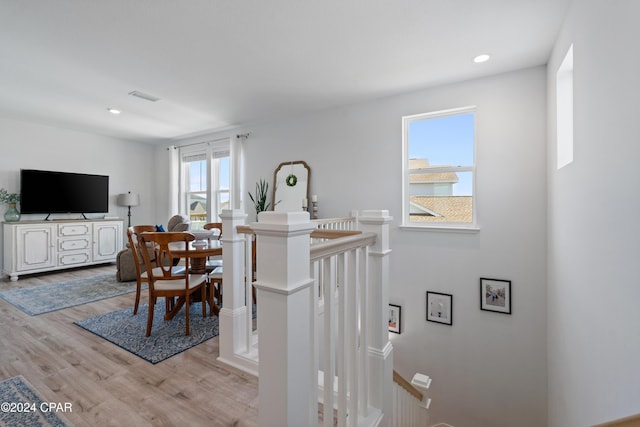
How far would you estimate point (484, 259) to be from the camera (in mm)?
3115

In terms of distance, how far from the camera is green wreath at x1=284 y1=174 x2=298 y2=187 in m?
4.42

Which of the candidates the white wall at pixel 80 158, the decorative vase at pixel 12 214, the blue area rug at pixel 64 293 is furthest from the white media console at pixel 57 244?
the blue area rug at pixel 64 293

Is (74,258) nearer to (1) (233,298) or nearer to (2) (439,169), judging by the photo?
(1) (233,298)

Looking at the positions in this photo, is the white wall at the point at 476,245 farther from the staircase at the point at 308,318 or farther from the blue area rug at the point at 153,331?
the blue area rug at the point at 153,331

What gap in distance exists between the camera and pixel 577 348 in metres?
1.82

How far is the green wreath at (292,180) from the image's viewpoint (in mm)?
4418

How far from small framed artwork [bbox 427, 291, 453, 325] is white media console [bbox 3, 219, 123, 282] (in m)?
5.69

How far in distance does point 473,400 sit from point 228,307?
2839mm

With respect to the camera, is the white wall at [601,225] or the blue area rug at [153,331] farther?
the blue area rug at [153,331]

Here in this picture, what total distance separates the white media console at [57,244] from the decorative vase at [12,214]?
0.49 ft

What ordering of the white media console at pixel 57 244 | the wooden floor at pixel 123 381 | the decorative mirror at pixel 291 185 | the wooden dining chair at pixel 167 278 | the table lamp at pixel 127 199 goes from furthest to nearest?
the table lamp at pixel 127 199, the white media console at pixel 57 244, the decorative mirror at pixel 291 185, the wooden dining chair at pixel 167 278, the wooden floor at pixel 123 381

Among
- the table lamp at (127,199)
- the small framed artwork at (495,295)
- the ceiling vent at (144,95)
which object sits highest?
the ceiling vent at (144,95)

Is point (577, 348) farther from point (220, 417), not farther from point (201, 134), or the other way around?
point (201, 134)

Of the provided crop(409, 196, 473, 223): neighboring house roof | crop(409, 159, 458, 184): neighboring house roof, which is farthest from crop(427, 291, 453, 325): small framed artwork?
crop(409, 159, 458, 184): neighboring house roof
